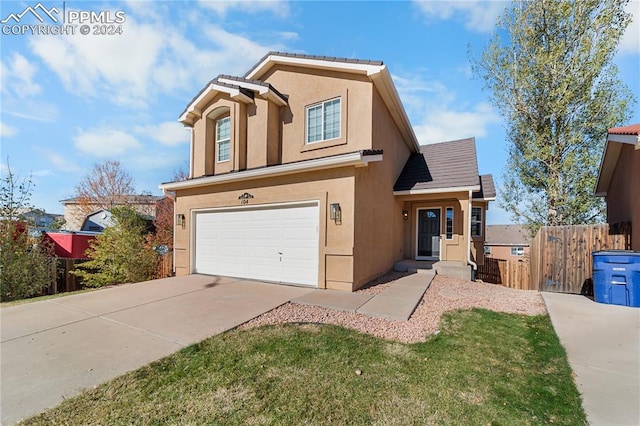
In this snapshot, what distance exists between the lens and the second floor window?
35.0ft

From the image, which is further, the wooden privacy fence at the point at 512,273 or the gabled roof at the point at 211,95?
the wooden privacy fence at the point at 512,273

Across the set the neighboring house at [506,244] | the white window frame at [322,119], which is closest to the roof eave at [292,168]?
Answer: the white window frame at [322,119]

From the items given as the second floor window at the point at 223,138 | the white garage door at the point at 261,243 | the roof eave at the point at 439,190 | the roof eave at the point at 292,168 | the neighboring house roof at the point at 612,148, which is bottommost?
the white garage door at the point at 261,243

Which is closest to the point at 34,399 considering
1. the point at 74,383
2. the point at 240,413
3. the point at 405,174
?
the point at 74,383

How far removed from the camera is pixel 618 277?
253 inches

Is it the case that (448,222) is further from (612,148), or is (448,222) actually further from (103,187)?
(103,187)

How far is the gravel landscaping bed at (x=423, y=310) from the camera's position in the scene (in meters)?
4.88

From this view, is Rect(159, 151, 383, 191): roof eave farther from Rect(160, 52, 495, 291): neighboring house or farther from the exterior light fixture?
the exterior light fixture

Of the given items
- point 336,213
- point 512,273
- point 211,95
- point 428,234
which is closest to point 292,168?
point 336,213

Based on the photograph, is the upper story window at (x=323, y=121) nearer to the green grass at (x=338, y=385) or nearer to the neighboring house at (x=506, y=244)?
the green grass at (x=338, y=385)

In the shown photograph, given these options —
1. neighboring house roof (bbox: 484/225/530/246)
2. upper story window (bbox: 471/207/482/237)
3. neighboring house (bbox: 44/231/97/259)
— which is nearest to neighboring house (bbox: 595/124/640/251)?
upper story window (bbox: 471/207/482/237)

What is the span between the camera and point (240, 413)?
268cm

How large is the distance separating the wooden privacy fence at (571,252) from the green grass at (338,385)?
5012 millimetres

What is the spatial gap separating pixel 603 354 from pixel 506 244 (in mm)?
35430
